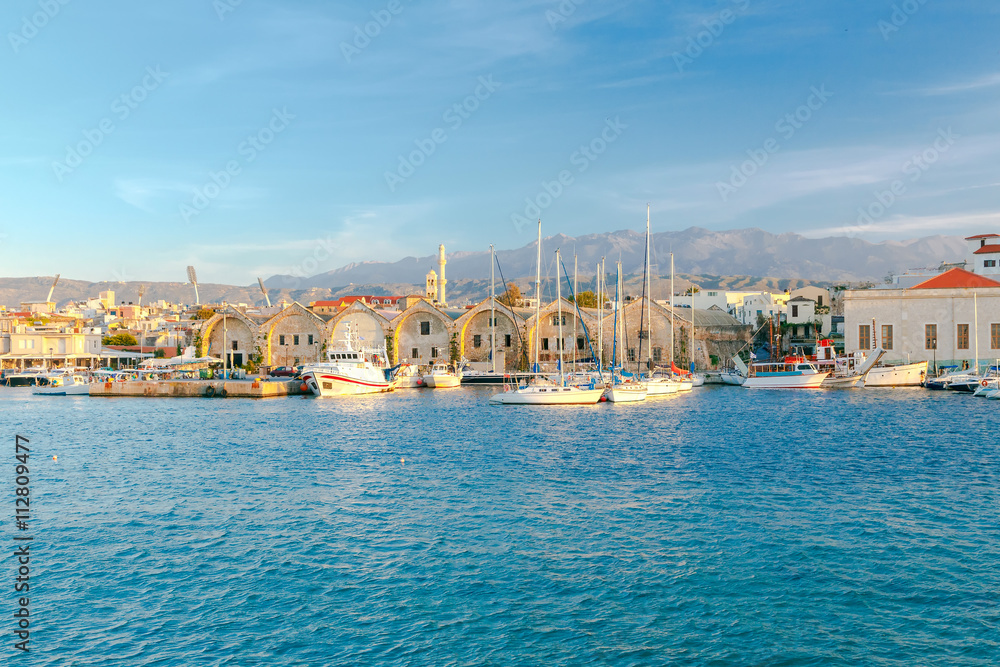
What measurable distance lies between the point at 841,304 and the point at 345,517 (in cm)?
7938

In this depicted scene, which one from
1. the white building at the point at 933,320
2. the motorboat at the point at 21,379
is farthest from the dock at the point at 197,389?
the white building at the point at 933,320

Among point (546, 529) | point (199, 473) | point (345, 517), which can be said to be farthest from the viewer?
point (199, 473)

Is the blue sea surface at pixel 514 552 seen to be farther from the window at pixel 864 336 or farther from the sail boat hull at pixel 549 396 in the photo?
the window at pixel 864 336

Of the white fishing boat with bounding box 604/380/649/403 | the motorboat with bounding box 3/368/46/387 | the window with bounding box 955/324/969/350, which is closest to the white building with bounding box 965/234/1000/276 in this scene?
the window with bounding box 955/324/969/350

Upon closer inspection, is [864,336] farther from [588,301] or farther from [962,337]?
[588,301]

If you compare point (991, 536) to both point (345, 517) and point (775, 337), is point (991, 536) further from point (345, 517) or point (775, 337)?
point (775, 337)

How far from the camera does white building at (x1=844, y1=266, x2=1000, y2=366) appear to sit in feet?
194

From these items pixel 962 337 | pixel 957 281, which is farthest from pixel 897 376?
pixel 957 281

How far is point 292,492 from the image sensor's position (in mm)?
21203

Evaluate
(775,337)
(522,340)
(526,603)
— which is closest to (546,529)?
(526,603)

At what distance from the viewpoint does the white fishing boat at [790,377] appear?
57219 millimetres

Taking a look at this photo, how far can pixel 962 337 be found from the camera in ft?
196

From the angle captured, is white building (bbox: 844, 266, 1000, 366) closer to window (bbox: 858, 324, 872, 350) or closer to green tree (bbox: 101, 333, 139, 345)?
window (bbox: 858, 324, 872, 350)

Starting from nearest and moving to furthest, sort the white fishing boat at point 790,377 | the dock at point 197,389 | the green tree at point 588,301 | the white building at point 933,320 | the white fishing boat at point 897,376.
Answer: the dock at point 197,389 < the white fishing boat at point 790,377 < the white fishing boat at point 897,376 < the white building at point 933,320 < the green tree at point 588,301
